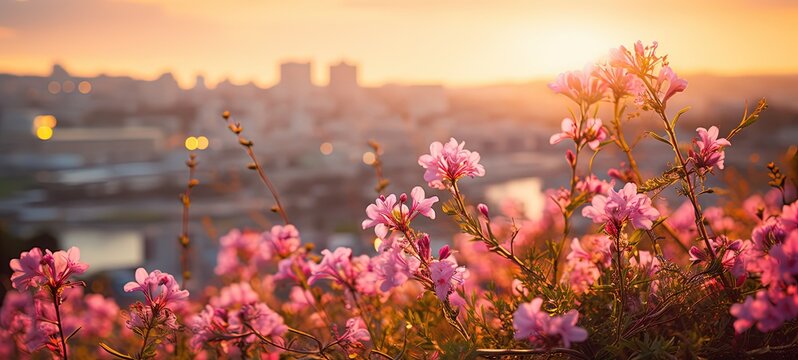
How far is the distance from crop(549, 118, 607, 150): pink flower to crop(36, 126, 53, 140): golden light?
49173 mm

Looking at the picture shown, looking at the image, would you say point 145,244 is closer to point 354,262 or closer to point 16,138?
point 354,262

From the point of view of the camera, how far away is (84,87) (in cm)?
5475

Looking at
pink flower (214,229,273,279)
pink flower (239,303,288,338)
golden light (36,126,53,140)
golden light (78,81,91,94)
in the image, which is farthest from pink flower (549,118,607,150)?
golden light (78,81,91,94)

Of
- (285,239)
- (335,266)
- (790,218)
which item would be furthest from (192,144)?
(790,218)

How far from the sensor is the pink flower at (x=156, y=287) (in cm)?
95

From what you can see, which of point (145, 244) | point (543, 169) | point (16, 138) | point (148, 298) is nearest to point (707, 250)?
point (148, 298)

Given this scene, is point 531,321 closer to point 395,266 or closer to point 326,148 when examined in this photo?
point 395,266

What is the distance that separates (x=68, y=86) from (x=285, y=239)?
196 ft

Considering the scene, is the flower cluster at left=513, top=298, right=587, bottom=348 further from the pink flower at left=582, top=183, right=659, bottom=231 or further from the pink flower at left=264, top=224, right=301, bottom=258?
the pink flower at left=264, top=224, right=301, bottom=258

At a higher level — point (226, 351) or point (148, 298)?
point (148, 298)

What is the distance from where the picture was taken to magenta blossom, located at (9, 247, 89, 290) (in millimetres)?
951

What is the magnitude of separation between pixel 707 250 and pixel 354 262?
1.69ft

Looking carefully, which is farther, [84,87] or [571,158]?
[84,87]

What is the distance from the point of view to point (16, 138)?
1823 inches
